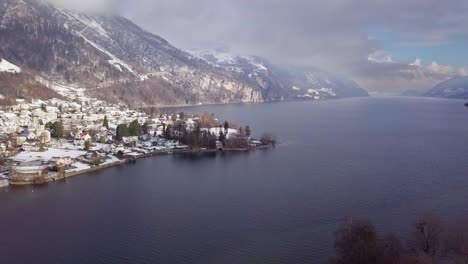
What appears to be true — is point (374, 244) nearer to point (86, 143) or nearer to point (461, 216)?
point (461, 216)

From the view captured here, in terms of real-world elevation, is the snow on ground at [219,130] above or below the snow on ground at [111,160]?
above

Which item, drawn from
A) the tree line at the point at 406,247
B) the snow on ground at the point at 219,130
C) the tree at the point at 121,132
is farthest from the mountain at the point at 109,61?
the tree line at the point at 406,247

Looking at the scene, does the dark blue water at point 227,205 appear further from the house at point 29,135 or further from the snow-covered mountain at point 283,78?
the snow-covered mountain at point 283,78

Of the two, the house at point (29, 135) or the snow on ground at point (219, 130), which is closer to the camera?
the house at point (29, 135)

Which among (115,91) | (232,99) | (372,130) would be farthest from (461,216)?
(232,99)

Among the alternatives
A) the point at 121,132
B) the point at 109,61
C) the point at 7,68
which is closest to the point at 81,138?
the point at 121,132

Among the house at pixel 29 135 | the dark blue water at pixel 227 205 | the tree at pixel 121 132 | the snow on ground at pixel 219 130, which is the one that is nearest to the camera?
the dark blue water at pixel 227 205

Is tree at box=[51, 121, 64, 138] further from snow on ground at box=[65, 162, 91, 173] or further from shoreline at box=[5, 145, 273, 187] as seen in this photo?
snow on ground at box=[65, 162, 91, 173]
